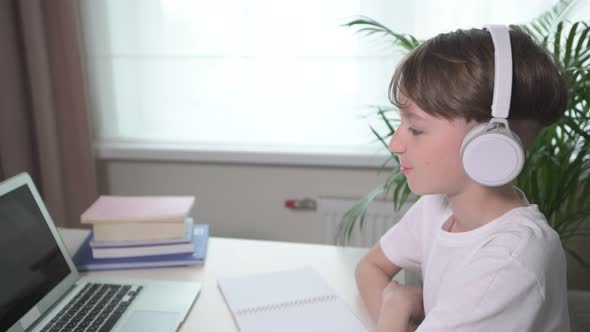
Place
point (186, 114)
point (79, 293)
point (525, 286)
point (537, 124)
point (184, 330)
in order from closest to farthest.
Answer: point (525, 286) < point (537, 124) < point (184, 330) < point (79, 293) < point (186, 114)

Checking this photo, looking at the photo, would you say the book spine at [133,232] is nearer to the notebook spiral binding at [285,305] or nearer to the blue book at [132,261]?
the blue book at [132,261]

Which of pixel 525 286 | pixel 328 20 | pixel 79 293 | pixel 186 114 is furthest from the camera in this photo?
pixel 186 114

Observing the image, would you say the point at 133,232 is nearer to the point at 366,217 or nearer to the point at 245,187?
the point at 245,187

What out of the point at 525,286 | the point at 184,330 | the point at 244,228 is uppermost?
the point at 525,286

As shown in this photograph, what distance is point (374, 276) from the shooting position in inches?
40.5

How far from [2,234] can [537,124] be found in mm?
936

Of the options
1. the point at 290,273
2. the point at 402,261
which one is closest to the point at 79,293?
the point at 290,273

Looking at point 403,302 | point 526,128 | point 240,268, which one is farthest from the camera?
point 240,268

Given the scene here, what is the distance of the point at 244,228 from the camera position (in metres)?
2.09

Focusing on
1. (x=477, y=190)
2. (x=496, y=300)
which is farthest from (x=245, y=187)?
(x=496, y=300)

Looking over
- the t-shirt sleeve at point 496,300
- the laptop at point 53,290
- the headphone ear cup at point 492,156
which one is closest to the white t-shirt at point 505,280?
the t-shirt sleeve at point 496,300

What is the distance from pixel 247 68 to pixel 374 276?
3.69 ft

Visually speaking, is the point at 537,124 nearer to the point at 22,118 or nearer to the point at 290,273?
Result: the point at 290,273

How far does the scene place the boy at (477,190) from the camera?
2.30 feet
